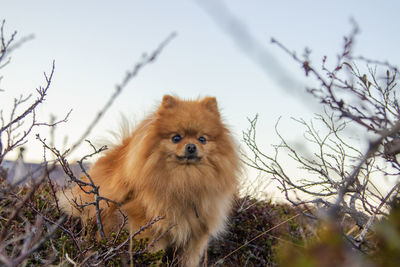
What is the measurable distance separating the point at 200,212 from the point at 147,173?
0.73 metres

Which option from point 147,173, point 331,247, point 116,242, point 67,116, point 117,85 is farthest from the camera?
point 147,173

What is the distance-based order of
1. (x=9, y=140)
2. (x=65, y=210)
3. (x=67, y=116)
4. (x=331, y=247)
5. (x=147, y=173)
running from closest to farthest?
(x=331, y=247) < (x=9, y=140) < (x=67, y=116) < (x=147, y=173) < (x=65, y=210)

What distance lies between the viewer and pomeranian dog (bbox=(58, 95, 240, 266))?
3.68 metres

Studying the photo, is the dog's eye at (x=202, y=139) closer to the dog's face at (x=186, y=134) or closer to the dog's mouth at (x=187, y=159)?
Answer: the dog's face at (x=186, y=134)

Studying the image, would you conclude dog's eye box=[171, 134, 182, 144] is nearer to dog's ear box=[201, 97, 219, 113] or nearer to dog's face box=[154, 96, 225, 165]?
dog's face box=[154, 96, 225, 165]

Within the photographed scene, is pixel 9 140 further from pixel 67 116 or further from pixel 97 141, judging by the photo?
pixel 97 141

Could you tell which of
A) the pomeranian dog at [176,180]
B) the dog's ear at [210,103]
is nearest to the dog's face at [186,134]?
the pomeranian dog at [176,180]

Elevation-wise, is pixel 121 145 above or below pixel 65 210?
above

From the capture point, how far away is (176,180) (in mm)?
3719

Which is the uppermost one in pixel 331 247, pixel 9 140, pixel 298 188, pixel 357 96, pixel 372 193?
pixel 357 96

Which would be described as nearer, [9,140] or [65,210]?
[9,140]

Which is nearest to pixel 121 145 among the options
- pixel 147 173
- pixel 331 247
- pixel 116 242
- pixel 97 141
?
pixel 97 141

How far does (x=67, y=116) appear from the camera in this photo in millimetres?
2551

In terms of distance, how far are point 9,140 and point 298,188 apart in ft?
7.17
